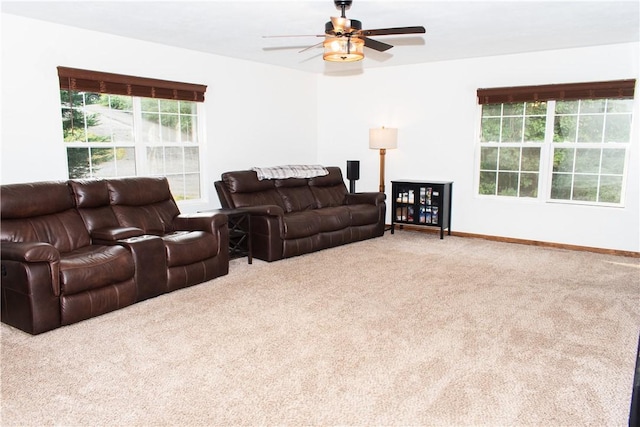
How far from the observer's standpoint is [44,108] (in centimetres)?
447

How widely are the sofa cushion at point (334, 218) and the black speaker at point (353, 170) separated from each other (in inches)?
41.5

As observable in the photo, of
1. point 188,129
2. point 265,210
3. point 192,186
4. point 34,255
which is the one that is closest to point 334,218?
point 265,210

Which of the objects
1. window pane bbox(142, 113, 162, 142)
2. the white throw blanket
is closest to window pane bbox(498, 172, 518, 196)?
the white throw blanket

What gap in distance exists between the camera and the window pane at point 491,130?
20.6 ft

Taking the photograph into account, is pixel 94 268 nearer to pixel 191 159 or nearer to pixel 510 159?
pixel 191 159

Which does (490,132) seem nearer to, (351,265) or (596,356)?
(351,265)

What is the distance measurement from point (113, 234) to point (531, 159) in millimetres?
4847

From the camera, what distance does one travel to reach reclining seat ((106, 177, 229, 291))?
4.13 metres

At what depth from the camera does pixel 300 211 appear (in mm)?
6102

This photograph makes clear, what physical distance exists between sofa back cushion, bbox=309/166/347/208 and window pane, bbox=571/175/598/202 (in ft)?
9.45

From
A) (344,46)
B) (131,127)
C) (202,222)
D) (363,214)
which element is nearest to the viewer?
(344,46)

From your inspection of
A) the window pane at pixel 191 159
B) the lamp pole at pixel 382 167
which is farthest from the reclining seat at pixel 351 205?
the window pane at pixel 191 159

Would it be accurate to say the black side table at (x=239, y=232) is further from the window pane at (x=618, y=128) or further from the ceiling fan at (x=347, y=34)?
the window pane at (x=618, y=128)

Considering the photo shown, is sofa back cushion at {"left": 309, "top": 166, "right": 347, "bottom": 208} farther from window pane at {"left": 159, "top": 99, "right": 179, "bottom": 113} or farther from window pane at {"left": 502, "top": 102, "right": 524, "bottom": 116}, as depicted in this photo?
window pane at {"left": 502, "top": 102, "right": 524, "bottom": 116}
